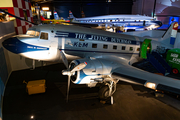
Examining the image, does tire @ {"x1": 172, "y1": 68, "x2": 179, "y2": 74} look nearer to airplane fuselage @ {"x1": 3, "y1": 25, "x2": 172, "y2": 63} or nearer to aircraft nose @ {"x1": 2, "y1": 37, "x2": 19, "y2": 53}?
airplane fuselage @ {"x1": 3, "y1": 25, "x2": 172, "y2": 63}

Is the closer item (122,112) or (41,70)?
(122,112)

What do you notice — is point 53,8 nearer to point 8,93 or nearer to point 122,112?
point 8,93

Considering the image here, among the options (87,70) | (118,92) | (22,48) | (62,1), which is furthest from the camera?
(62,1)

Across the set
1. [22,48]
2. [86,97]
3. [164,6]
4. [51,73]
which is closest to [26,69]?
[51,73]

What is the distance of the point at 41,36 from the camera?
25.4 ft

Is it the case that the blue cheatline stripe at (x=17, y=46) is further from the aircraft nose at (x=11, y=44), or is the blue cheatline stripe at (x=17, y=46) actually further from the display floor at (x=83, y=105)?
the display floor at (x=83, y=105)

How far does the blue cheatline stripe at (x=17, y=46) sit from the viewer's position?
23.5 ft

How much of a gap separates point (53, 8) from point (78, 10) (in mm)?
8702

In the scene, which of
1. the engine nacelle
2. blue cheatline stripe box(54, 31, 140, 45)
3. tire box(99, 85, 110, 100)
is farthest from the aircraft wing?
blue cheatline stripe box(54, 31, 140, 45)

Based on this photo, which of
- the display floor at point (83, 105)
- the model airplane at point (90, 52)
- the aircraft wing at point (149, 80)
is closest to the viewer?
the aircraft wing at point (149, 80)

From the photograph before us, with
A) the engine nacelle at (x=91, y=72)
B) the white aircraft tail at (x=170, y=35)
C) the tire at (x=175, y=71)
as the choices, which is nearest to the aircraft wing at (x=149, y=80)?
the engine nacelle at (x=91, y=72)

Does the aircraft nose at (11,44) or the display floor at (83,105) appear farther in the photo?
the aircraft nose at (11,44)

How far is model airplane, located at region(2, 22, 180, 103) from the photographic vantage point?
6090 mm

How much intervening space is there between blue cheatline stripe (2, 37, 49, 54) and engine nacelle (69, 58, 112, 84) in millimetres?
2932
